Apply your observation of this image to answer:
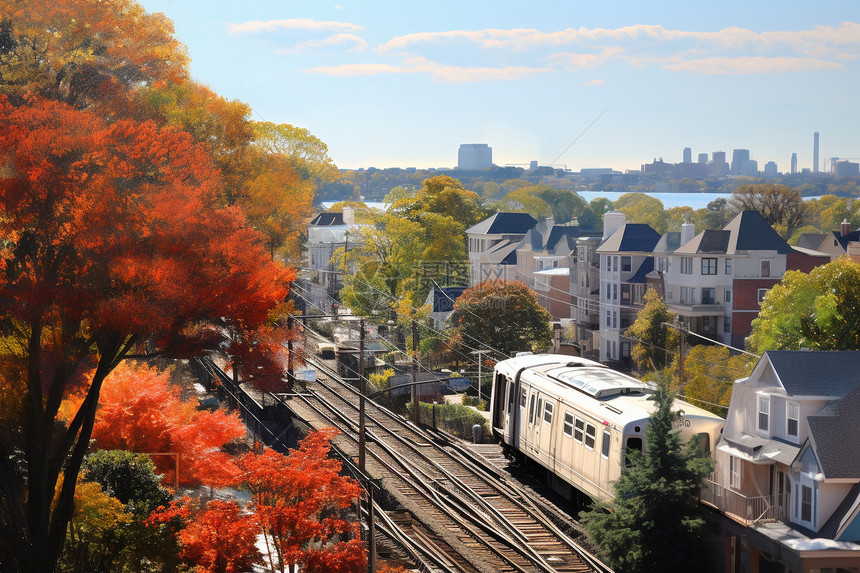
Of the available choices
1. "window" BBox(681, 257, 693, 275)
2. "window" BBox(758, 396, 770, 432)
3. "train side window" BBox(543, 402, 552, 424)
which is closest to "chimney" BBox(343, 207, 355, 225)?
"window" BBox(681, 257, 693, 275)

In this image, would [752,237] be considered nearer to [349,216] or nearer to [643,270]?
[643,270]

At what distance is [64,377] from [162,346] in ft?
6.20

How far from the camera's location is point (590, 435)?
24.8 m

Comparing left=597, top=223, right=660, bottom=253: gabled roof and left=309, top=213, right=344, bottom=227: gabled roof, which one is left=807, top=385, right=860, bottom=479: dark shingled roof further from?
left=309, top=213, right=344, bottom=227: gabled roof

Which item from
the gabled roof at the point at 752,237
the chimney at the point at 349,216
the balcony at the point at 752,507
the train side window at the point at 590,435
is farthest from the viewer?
the chimney at the point at 349,216

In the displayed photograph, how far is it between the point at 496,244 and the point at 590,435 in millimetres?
54905

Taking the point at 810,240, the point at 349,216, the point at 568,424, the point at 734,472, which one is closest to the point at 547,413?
the point at 568,424

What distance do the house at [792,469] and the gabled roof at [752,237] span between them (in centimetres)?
3213

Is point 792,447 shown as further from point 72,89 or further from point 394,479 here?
point 72,89

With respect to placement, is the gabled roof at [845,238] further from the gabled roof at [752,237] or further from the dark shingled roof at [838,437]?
the dark shingled roof at [838,437]

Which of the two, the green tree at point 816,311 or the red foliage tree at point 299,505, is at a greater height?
the green tree at point 816,311

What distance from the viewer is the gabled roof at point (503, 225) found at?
262 ft

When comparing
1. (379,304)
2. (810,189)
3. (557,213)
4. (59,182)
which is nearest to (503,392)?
(59,182)

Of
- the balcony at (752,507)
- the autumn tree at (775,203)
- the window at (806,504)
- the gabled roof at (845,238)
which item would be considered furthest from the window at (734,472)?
the autumn tree at (775,203)
